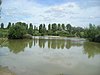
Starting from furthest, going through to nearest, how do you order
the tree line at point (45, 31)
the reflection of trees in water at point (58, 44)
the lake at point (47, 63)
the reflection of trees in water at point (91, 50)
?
the tree line at point (45, 31), the reflection of trees in water at point (58, 44), the reflection of trees in water at point (91, 50), the lake at point (47, 63)

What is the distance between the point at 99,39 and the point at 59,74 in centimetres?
2106

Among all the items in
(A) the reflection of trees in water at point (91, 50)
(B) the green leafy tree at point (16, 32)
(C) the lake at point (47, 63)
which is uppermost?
(B) the green leafy tree at point (16, 32)

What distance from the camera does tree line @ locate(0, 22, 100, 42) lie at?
29.4 meters

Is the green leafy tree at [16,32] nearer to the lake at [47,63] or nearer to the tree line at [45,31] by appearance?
the tree line at [45,31]

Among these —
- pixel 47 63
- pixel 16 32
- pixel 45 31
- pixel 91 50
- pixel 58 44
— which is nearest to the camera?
pixel 47 63

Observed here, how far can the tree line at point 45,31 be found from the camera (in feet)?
96.4

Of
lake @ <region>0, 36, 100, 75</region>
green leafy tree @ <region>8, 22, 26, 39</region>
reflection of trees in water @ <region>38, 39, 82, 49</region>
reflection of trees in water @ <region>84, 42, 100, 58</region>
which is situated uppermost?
green leafy tree @ <region>8, 22, 26, 39</region>

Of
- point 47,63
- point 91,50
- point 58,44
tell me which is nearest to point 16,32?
point 58,44

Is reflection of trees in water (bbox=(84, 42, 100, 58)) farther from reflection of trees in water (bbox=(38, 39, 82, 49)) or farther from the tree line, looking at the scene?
the tree line

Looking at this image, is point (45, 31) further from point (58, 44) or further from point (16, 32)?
point (58, 44)

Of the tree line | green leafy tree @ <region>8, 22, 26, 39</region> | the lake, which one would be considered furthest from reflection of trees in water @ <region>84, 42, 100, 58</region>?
green leafy tree @ <region>8, 22, 26, 39</region>

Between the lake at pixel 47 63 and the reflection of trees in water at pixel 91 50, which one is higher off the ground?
the lake at pixel 47 63

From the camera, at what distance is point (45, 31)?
4966cm

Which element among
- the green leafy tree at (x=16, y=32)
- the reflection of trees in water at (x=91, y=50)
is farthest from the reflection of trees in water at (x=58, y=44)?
the green leafy tree at (x=16, y=32)
